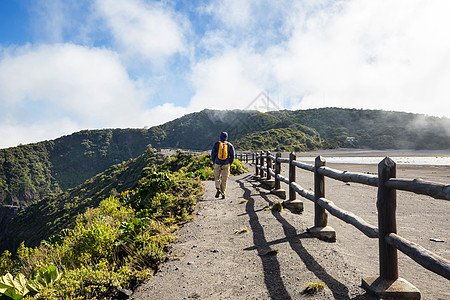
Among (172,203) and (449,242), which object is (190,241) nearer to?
(172,203)

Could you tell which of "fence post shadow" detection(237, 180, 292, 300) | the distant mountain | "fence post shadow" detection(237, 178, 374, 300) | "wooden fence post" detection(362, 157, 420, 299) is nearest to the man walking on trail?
"fence post shadow" detection(237, 178, 374, 300)

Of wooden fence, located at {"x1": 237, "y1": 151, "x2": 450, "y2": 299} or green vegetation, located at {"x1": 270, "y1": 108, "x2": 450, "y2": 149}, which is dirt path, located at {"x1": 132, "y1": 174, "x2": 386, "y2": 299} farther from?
green vegetation, located at {"x1": 270, "y1": 108, "x2": 450, "y2": 149}

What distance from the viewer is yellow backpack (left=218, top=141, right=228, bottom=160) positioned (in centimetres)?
801

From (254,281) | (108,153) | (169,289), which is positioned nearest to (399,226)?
(254,281)

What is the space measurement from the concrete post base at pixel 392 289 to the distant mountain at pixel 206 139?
68653 mm

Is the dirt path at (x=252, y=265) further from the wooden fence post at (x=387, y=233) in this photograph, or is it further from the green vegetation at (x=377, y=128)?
the green vegetation at (x=377, y=128)

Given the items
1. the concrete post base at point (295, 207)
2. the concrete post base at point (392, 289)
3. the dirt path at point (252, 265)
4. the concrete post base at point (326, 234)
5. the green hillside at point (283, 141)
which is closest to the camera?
the concrete post base at point (392, 289)

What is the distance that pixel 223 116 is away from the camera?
180375 mm

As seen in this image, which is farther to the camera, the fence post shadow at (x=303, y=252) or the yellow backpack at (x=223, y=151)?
the yellow backpack at (x=223, y=151)

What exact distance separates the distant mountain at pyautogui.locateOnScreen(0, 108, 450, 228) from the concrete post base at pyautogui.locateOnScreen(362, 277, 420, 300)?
68653 millimetres

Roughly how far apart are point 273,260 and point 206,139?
160710mm

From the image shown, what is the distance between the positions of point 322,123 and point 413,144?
151 ft

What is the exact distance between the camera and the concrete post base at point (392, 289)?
2.40m

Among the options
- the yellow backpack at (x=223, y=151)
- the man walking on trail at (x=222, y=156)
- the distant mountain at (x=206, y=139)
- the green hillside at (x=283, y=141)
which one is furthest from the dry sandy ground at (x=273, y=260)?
the green hillside at (x=283, y=141)
